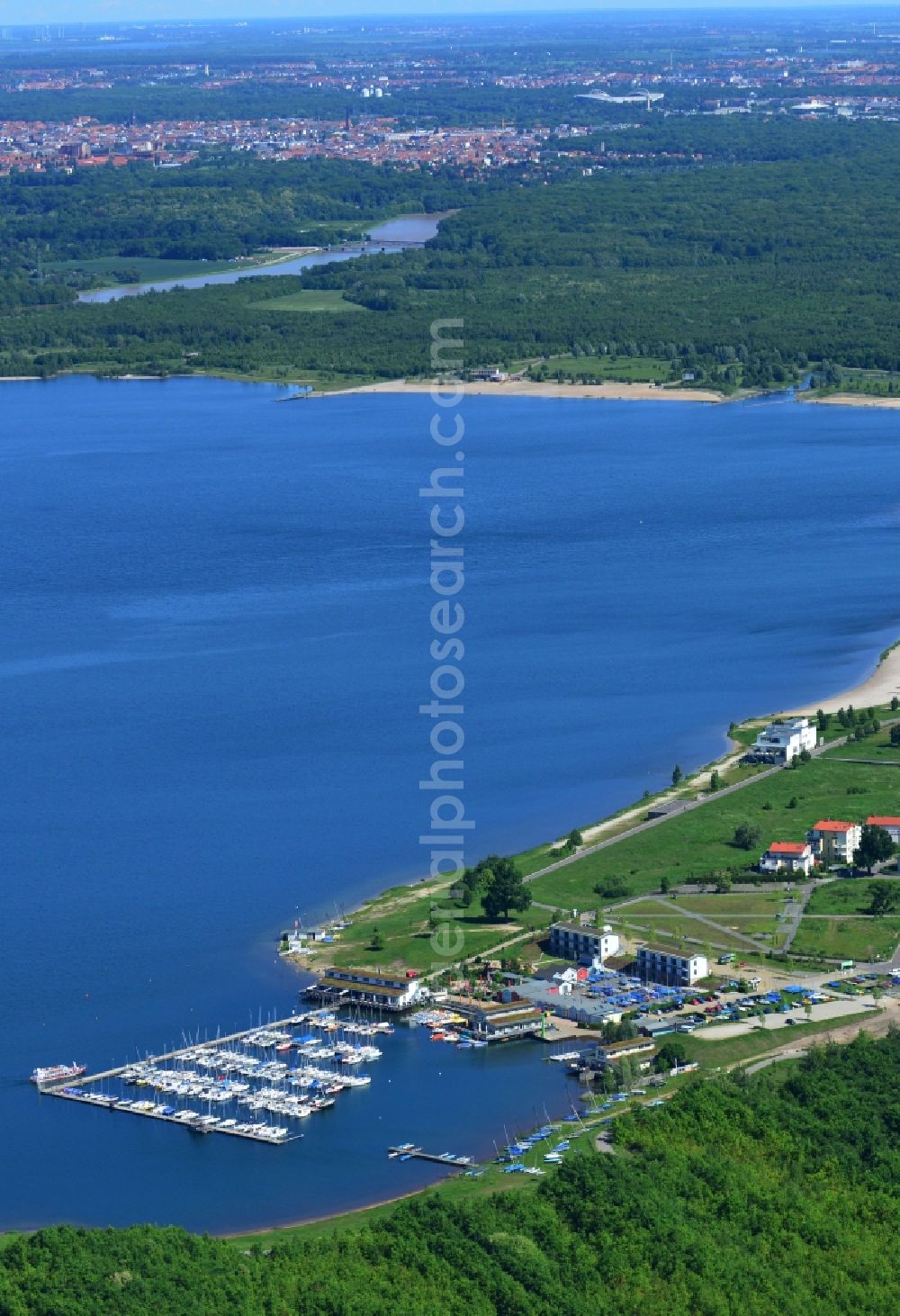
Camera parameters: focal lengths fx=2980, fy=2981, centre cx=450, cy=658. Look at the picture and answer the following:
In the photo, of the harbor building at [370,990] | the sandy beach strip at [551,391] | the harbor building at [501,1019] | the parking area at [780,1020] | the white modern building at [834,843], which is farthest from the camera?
the sandy beach strip at [551,391]

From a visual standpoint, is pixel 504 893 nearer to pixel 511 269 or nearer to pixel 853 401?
pixel 853 401

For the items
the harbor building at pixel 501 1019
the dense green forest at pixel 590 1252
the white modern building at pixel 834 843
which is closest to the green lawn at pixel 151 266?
the white modern building at pixel 834 843

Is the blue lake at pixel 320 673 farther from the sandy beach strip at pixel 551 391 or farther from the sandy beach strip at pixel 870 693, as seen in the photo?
the sandy beach strip at pixel 551 391

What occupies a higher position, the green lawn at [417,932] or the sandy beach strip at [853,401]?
the sandy beach strip at [853,401]

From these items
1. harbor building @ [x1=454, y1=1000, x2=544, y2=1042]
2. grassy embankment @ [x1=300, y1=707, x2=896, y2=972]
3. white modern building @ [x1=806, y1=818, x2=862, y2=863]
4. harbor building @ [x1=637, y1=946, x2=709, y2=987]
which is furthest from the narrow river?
harbor building @ [x1=454, y1=1000, x2=544, y2=1042]

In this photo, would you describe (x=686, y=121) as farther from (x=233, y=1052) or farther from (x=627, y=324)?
(x=233, y=1052)

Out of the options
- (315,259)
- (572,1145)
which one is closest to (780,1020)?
(572,1145)

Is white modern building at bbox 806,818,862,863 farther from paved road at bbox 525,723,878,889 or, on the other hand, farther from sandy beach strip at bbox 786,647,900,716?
sandy beach strip at bbox 786,647,900,716
